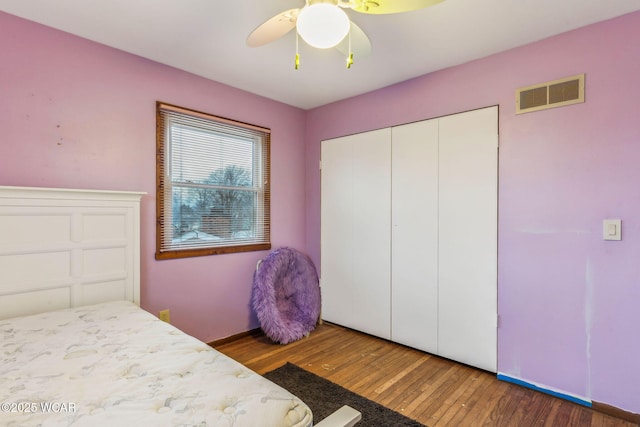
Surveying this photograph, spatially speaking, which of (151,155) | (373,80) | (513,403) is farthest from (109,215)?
(513,403)

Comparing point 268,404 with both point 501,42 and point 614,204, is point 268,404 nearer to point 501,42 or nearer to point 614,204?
point 614,204

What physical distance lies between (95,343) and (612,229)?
2.82 meters

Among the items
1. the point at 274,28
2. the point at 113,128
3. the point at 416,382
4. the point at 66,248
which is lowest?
the point at 416,382

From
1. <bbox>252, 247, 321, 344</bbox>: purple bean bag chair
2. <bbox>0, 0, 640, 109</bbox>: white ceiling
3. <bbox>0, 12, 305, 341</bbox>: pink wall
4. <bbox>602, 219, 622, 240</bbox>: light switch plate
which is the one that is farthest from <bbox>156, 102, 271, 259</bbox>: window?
<bbox>602, 219, 622, 240</bbox>: light switch plate

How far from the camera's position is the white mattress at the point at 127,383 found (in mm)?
920

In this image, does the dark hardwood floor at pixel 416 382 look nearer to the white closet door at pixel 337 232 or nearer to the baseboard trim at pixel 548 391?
the baseboard trim at pixel 548 391

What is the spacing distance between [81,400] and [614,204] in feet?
8.94

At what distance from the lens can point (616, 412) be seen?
187cm

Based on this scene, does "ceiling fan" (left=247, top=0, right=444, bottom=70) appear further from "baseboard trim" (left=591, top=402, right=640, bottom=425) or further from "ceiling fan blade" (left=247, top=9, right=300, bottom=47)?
"baseboard trim" (left=591, top=402, right=640, bottom=425)

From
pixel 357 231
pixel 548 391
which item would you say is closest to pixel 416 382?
pixel 548 391

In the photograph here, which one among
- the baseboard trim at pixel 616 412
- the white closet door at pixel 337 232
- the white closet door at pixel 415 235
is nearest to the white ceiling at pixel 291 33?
the white closet door at pixel 415 235

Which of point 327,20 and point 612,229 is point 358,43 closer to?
point 327,20

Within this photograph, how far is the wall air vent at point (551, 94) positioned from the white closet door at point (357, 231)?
3.50ft

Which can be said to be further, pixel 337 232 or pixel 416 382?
pixel 337 232
